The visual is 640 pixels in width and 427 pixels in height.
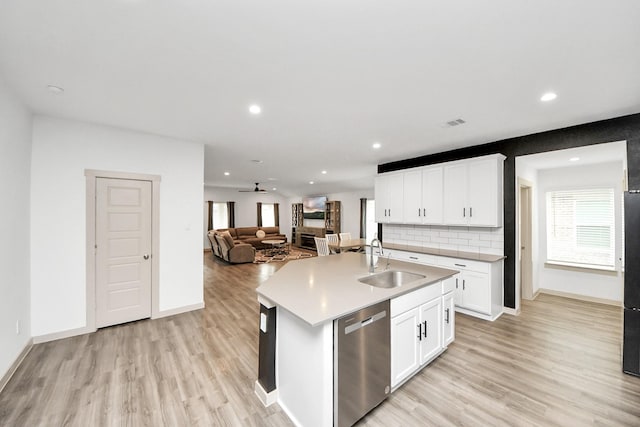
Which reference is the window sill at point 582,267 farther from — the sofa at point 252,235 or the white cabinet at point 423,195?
the sofa at point 252,235

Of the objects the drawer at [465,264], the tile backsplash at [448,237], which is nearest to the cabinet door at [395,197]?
the tile backsplash at [448,237]

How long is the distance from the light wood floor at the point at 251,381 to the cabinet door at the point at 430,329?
161 millimetres

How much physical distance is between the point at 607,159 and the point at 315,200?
8.65 metres

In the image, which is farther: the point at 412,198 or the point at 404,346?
the point at 412,198

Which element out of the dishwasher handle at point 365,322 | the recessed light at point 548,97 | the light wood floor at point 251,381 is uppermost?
the recessed light at point 548,97

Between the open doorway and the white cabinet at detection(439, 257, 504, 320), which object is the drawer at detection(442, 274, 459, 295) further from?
the open doorway

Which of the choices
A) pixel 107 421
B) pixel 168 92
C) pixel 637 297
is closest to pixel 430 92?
pixel 168 92

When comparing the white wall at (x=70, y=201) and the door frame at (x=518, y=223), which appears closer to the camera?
the white wall at (x=70, y=201)

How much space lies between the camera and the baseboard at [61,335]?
292cm

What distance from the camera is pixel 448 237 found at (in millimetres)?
4539

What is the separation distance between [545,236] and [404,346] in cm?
441

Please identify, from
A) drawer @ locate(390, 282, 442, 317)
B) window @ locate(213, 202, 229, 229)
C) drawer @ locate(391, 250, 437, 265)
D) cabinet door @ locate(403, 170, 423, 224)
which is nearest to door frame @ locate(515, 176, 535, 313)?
drawer @ locate(391, 250, 437, 265)

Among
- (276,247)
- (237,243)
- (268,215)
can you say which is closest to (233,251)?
(237,243)

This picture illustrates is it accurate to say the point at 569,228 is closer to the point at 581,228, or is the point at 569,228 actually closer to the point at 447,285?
the point at 581,228
